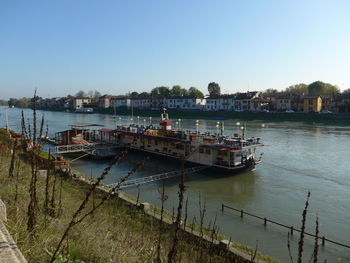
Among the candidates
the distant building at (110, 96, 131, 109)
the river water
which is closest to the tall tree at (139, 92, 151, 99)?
the distant building at (110, 96, 131, 109)

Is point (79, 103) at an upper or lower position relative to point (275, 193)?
upper

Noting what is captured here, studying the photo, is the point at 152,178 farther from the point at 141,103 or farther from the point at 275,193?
the point at 141,103

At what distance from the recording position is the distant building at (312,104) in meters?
89.7

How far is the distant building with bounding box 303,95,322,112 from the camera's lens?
89688 millimetres

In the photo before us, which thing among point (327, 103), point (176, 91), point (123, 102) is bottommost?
point (327, 103)

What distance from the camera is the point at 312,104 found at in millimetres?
91062

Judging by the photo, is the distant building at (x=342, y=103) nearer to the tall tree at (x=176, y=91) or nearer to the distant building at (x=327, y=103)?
the distant building at (x=327, y=103)

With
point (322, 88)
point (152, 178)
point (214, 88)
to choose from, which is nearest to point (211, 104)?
point (214, 88)

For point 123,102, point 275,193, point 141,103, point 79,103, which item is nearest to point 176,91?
point 141,103

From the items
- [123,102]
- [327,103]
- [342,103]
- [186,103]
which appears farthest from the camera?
[123,102]

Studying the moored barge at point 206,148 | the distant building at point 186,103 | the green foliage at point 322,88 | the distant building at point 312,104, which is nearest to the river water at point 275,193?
the moored barge at point 206,148

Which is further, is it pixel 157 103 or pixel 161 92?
pixel 161 92

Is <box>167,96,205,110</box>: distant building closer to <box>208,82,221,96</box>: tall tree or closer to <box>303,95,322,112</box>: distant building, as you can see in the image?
<box>208,82,221,96</box>: tall tree

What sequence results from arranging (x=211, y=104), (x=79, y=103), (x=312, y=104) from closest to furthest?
1. (x=312, y=104)
2. (x=211, y=104)
3. (x=79, y=103)
